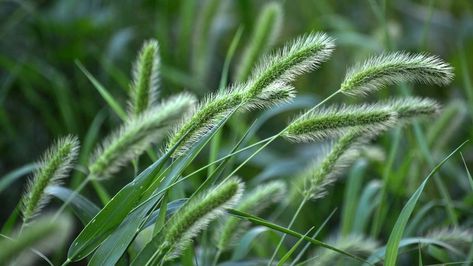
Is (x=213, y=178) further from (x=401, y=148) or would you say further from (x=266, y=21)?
(x=401, y=148)

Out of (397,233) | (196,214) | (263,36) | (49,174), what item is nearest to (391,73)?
(397,233)

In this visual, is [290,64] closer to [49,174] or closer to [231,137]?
[49,174]

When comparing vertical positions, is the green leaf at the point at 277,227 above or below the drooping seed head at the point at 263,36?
below

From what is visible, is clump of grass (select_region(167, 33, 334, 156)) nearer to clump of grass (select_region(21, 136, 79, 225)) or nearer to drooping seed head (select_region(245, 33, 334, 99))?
drooping seed head (select_region(245, 33, 334, 99))

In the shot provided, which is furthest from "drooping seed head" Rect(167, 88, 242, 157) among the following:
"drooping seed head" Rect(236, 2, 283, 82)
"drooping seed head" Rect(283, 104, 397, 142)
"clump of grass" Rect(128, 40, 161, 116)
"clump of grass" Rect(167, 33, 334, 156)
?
"drooping seed head" Rect(236, 2, 283, 82)

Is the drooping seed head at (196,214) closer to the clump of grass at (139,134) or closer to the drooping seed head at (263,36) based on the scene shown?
the clump of grass at (139,134)

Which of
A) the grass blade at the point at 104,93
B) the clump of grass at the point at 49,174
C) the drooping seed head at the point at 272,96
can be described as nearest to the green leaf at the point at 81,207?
the clump of grass at the point at 49,174

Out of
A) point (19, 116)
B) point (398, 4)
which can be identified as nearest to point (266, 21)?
point (19, 116)

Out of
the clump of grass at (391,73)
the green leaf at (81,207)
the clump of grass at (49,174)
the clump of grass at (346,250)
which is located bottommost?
the clump of grass at (346,250)
